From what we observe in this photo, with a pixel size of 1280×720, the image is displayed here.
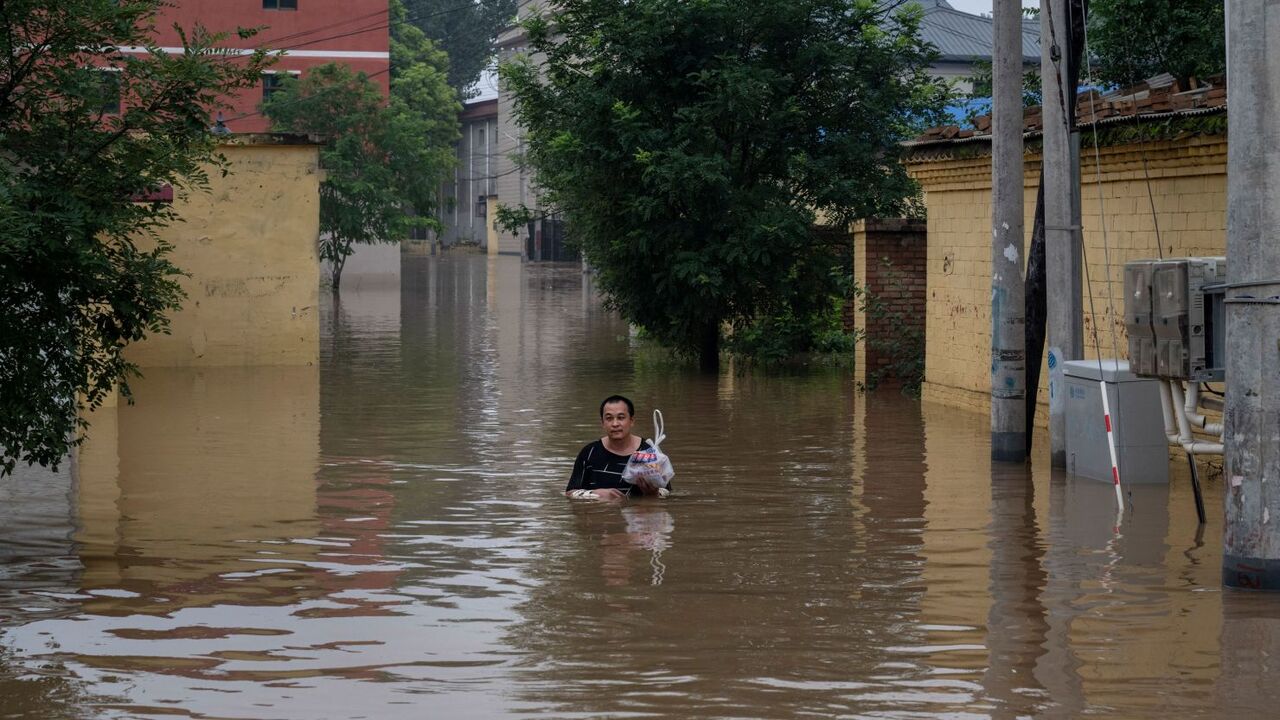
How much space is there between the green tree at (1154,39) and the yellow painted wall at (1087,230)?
2873 millimetres

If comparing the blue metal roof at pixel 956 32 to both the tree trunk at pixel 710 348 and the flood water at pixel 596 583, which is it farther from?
the flood water at pixel 596 583

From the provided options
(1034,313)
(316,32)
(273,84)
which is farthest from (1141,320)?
(316,32)

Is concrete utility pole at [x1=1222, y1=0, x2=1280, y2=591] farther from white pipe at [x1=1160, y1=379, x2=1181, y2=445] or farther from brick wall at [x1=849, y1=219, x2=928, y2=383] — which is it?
brick wall at [x1=849, y1=219, x2=928, y2=383]

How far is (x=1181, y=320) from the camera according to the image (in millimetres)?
9977

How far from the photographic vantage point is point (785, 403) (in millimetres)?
19859

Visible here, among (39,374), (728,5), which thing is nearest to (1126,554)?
(39,374)

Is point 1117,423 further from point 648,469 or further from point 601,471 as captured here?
point 601,471

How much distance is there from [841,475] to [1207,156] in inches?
150

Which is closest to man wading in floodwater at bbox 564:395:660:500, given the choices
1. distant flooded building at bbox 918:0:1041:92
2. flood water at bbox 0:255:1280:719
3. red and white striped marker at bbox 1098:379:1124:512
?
flood water at bbox 0:255:1280:719

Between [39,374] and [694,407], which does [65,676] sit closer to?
[39,374]

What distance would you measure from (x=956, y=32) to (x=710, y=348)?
3266 cm

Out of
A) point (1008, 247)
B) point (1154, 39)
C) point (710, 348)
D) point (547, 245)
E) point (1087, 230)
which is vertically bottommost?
point (710, 348)

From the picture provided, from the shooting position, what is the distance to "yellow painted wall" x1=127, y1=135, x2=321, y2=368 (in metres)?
25.0

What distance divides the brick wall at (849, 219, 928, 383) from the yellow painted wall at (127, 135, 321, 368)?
8.35 metres
